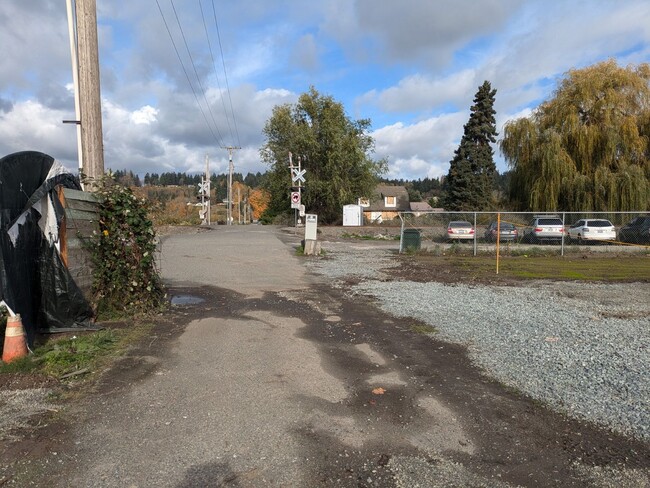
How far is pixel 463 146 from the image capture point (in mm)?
51719

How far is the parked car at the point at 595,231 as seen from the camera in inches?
1003

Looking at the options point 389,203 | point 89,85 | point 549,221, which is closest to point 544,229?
point 549,221

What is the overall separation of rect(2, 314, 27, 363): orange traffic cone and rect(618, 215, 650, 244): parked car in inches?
1045

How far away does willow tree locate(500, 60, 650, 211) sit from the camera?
32.1 meters

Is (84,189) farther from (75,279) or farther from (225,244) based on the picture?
(225,244)

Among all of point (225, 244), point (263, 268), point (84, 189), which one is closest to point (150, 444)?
point (84, 189)

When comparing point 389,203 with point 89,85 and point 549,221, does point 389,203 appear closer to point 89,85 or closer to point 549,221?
point 549,221

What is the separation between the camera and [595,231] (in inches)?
1008

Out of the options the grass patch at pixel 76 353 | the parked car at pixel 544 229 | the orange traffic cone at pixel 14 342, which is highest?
the parked car at pixel 544 229

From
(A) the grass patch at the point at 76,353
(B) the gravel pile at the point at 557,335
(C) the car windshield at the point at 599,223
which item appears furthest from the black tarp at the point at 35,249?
(C) the car windshield at the point at 599,223

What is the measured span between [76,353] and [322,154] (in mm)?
46261

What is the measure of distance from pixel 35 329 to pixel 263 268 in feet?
32.3

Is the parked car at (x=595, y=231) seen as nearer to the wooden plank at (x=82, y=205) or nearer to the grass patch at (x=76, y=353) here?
the wooden plank at (x=82, y=205)

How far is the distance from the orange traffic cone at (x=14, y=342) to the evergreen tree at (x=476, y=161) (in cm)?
4781
